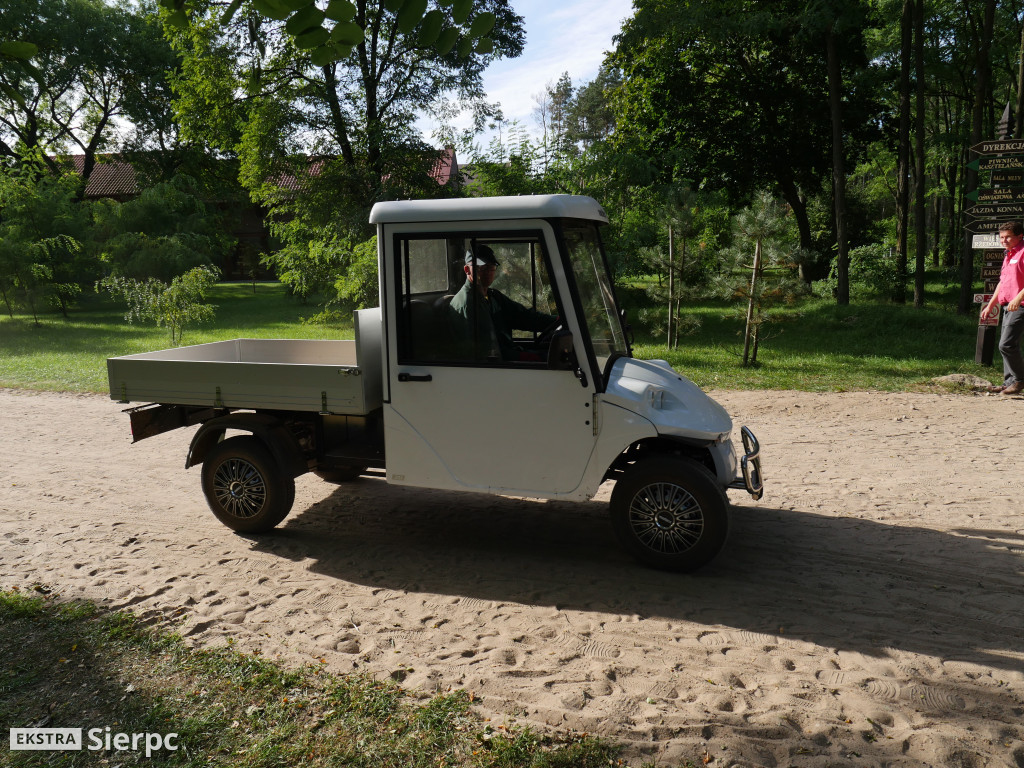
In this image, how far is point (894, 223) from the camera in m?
44.1

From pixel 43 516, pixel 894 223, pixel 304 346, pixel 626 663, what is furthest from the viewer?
pixel 894 223

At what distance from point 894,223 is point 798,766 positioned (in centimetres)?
4716

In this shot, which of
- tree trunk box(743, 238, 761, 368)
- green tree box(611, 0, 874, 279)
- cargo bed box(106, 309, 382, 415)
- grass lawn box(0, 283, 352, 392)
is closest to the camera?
cargo bed box(106, 309, 382, 415)

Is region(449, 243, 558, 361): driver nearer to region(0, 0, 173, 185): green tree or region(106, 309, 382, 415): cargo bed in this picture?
region(106, 309, 382, 415): cargo bed

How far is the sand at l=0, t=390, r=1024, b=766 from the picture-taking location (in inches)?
137

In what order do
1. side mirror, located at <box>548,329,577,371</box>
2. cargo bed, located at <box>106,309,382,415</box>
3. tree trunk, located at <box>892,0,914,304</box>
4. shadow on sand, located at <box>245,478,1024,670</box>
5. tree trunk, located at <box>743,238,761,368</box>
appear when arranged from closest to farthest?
1. shadow on sand, located at <box>245,478,1024,670</box>
2. side mirror, located at <box>548,329,577,371</box>
3. cargo bed, located at <box>106,309,382,415</box>
4. tree trunk, located at <box>743,238,761,368</box>
5. tree trunk, located at <box>892,0,914,304</box>

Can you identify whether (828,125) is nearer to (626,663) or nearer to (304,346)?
(304,346)

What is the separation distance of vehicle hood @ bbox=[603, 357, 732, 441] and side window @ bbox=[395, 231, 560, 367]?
1.78 ft

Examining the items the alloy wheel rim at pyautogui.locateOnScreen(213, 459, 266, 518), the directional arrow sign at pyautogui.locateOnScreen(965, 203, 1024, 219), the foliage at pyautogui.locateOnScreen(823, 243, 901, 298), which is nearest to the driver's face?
the alloy wheel rim at pyautogui.locateOnScreen(213, 459, 266, 518)

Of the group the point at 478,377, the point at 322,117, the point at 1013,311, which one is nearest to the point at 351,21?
the point at 478,377

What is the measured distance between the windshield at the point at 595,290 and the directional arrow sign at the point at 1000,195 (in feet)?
31.9

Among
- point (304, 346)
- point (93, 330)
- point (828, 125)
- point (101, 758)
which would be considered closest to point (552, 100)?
point (828, 125)

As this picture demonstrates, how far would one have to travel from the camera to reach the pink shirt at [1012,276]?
32.7 ft

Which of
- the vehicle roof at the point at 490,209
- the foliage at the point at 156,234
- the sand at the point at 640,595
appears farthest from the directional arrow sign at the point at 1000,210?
the foliage at the point at 156,234
